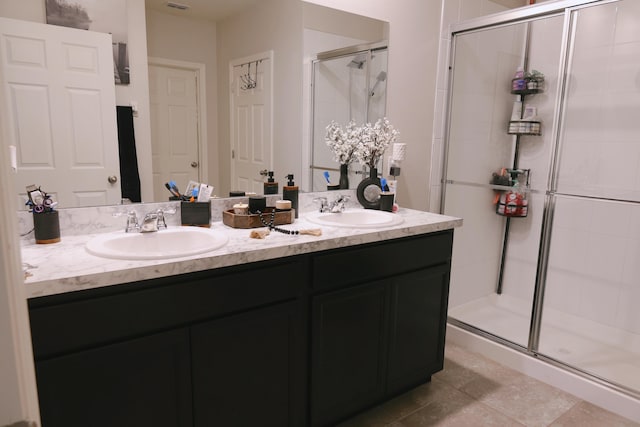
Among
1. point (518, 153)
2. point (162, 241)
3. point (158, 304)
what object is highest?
point (518, 153)

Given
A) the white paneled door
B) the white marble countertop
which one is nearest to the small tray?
the white marble countertop

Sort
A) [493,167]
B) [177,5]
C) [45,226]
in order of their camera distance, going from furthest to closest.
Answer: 1. [493,167]
2. [177,5]
3. [45,226]

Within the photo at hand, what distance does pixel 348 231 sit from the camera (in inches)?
71.5

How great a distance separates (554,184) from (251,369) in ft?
6.21

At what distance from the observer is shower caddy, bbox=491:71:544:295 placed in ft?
9.57

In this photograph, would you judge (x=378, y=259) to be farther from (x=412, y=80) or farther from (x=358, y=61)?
(x=412, y=80)

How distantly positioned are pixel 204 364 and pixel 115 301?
372mm

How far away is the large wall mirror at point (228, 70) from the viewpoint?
1759 mm

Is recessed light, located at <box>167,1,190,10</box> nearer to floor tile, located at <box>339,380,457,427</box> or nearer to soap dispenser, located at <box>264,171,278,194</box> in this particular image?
soap dispenser, located at <box>264,171,278,194</box>

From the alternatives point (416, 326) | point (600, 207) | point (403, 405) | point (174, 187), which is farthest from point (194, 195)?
point (600, 207)

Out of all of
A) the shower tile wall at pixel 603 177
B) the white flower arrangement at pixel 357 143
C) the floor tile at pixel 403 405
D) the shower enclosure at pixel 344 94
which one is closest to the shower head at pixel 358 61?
the shower enclosure at pixel 344 94

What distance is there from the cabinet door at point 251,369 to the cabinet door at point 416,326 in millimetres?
521

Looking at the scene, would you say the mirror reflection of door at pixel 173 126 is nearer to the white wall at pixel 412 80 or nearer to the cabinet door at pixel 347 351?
the cabinet door at pixel 347 351

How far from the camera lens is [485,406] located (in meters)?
2.16
